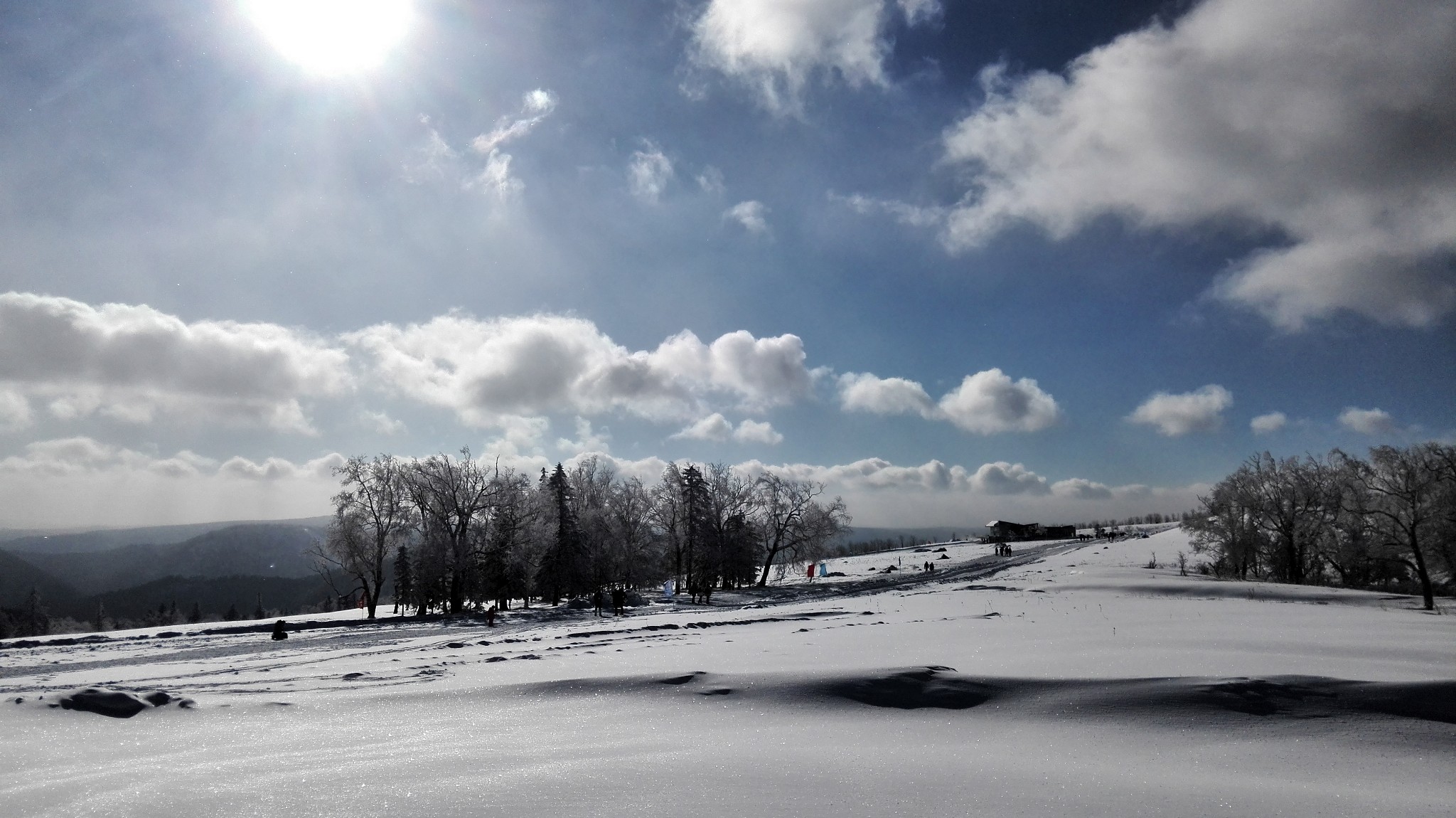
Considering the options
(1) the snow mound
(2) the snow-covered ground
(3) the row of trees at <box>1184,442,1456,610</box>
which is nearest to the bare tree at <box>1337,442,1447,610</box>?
(3) the row of trees at <box>1184,442,1456,610</box>

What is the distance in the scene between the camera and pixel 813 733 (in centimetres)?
581

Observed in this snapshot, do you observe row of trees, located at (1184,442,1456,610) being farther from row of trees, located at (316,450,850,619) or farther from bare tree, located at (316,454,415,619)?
bare tree, located at (316,454,415,619)

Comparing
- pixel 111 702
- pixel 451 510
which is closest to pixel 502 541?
pixel 451 510

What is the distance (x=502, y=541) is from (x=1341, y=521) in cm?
5765

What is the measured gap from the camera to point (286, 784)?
445 centimetres

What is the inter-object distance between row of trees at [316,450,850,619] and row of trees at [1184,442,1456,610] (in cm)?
3813

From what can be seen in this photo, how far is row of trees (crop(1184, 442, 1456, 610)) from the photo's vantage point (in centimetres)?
3569

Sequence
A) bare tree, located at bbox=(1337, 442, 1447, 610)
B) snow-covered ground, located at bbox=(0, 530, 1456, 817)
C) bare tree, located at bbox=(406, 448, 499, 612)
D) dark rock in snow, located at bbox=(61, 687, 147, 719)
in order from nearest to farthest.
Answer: snow-covered ground, located at bbox=(0, 530, 1456, 817), dark rock in snow, located at bbox=(61, 687, 147, 719), bare tree, located at bbox=(1337, 442, 1447, 610), bare tree, located at bbox=(406, 448, 499, 612)

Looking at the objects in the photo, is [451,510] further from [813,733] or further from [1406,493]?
[1406,493]

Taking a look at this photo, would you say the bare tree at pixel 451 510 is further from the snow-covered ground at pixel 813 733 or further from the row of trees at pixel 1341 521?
the row of trees at pixel 1341 521

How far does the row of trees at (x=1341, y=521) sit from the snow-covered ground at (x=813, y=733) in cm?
3259

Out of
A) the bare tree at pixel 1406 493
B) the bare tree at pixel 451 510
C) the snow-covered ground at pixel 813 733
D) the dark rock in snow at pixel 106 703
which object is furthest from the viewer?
the bare tree at pixel 451 510

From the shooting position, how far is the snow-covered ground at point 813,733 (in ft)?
13.4

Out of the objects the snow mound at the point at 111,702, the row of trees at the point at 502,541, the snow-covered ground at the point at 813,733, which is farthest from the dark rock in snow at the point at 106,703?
the row of trees at the point at 502,541
